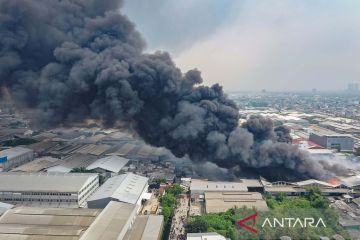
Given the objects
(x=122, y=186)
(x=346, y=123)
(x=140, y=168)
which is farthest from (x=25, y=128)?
(x=346, y=123)

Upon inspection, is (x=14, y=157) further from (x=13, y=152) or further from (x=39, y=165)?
(x=39, y=165)

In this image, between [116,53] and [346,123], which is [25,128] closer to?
[116,53]

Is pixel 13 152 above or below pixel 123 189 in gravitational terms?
above

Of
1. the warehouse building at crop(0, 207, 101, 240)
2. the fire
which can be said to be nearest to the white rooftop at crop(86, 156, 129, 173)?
the warehouse building at crop(0, 207, 101, 240)

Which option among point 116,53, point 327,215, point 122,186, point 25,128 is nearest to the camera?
point 327,215

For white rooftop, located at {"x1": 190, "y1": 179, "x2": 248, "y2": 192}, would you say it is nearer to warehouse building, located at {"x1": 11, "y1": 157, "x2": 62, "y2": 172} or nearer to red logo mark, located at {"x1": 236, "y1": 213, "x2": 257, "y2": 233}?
red logo mark, located at {"x1": 236, "y1": 213, "x2": 257, "y2": 233}

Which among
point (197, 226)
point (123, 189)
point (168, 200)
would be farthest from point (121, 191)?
point (197, 226)
